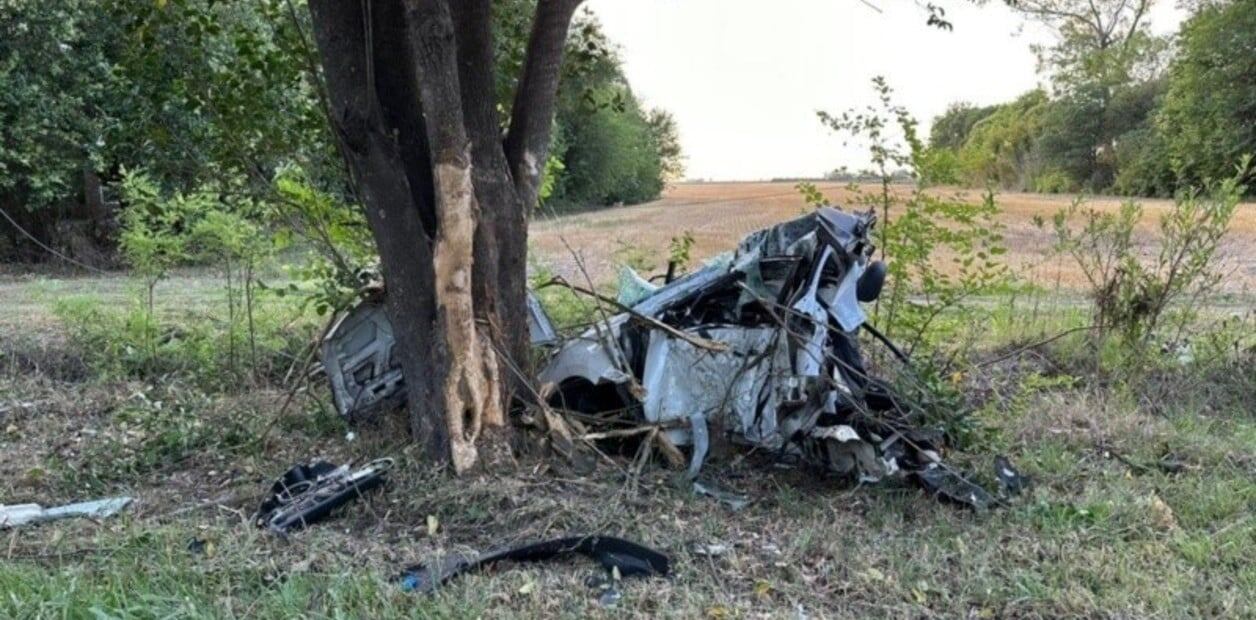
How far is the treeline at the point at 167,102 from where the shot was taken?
4.73m

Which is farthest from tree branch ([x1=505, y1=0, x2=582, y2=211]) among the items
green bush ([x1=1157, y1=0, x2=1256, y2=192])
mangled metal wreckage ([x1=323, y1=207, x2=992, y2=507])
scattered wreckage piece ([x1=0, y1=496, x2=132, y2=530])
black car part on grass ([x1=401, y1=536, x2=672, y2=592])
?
green bush ([x1=1157, y1=0, x2=1256, y2=192])

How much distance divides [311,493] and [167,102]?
313 cm

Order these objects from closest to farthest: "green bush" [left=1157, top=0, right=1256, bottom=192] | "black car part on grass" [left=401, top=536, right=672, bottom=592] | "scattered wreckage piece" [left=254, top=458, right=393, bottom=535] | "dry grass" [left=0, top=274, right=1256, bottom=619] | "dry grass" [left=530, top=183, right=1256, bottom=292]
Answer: "dry grass" [left=0, top=274, right=1256, bottom=619]
"black car part on grass" [left=401, top=536, right=672, bottom=592]
"scattered wreckage piece" [left=254, top=458, right=393, bottom=535]
"dry grass" [left=530, top=183, right=1256, bottom=292]
"green bush" [left=1157, top=0, right=1256, bottom=192]

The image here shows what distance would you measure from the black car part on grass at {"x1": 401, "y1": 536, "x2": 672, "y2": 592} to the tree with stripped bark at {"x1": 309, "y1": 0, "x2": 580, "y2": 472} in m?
0.77

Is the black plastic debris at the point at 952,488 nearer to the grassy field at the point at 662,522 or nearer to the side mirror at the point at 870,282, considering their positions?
the grassy field at the point at 662,522

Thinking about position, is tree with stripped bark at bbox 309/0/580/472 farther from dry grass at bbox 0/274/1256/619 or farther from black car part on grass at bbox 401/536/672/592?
black car part on grass at bbox 401/536/672/592

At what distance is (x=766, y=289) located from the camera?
3.98m

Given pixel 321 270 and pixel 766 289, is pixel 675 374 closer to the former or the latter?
pixel 766 289

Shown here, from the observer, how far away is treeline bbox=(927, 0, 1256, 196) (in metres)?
23.4

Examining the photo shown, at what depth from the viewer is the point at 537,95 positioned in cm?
392

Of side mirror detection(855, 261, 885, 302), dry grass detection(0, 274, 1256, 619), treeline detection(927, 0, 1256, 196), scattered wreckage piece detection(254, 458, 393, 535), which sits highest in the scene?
treeline detection(927, 0, 1256, 196)

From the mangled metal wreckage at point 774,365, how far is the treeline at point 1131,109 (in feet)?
35.7

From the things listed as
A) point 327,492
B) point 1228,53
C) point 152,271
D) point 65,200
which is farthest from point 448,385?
point 1228,53

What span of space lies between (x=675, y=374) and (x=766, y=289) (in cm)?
59
